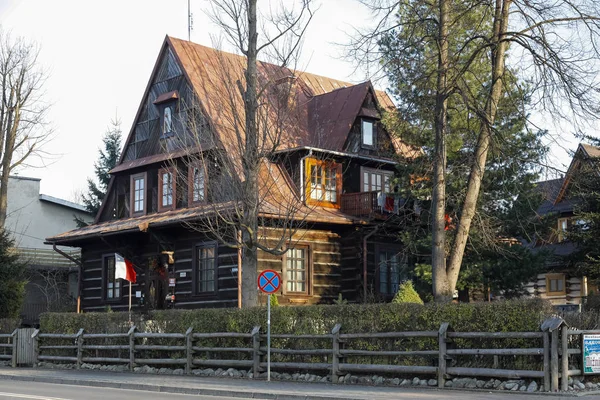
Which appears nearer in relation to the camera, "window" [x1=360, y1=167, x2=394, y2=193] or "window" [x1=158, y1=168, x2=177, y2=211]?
"window" [x1=158, y1=168, x2=177, y2=211]

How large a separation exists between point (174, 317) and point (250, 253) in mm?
3122

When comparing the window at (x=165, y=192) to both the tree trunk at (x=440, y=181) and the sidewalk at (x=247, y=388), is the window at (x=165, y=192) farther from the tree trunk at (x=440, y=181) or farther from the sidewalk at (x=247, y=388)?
the tree trunk at (x=440, y=181)

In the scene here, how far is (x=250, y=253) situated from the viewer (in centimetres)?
2489

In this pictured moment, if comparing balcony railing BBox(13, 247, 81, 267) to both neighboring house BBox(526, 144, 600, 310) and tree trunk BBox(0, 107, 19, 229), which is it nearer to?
tree trunk BBox(0, 107, 19, 229)

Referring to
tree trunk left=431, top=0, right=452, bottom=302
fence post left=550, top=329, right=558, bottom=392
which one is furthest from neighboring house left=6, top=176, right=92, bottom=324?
fence post left=550, top=329, right=558, bottom=392

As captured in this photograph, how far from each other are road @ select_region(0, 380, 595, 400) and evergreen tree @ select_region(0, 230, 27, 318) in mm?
14827

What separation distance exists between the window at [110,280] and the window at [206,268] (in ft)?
18.3

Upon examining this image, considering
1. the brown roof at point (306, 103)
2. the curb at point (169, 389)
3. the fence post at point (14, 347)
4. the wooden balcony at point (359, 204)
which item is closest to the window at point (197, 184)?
the brown roof at point (306, 103)

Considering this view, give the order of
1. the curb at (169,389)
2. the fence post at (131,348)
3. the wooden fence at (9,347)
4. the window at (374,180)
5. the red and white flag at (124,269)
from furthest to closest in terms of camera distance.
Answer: the window at (374,180) → the red and white flag at (124,269) → the wooden fence at (9,347) → the fence post at (131,348) → the curb at (169,389)

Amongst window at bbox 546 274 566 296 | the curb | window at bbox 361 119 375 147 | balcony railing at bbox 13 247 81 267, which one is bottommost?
the curb

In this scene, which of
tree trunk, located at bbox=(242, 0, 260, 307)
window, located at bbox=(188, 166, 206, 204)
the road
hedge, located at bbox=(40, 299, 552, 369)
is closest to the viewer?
the road

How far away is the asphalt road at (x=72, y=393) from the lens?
57.8 ft

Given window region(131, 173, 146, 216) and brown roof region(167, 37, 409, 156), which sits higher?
brown roof region(167, 37, 409, 156)

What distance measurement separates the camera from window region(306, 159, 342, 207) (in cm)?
3481
